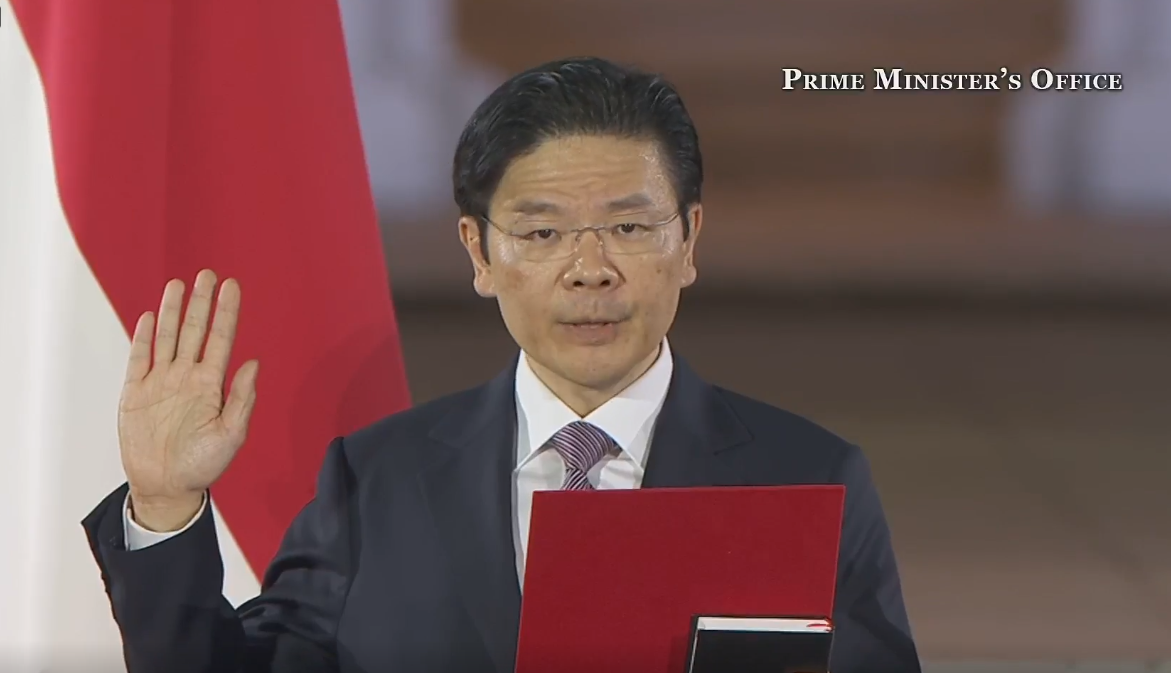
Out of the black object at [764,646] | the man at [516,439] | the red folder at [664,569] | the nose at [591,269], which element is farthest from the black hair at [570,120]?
the black object at [764,646]

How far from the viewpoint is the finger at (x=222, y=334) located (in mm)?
1378

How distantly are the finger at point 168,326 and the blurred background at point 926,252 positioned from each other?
434 mm

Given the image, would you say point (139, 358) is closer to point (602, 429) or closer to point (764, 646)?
point (602, 429)

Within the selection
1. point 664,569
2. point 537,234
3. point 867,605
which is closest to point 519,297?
point 537,234

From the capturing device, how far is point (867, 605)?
142cm

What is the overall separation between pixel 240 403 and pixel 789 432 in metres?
0.68

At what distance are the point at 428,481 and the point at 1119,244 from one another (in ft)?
3.42

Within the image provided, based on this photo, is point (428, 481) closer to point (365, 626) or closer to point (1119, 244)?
point (365, 626)

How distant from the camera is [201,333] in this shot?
1.38m

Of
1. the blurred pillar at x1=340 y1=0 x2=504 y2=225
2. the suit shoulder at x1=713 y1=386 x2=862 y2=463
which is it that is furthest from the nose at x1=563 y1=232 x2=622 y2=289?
the blurred pillar at x1=340 y1=0 x2=504 y2=225

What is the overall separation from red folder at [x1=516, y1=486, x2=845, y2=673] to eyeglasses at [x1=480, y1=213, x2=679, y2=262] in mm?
386

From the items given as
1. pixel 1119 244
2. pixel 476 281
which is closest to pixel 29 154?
pixel 476 281

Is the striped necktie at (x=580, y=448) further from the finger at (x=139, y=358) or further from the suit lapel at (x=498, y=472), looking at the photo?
the finger at (x=139, y=358)

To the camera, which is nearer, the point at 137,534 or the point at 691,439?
the point at 137,534
